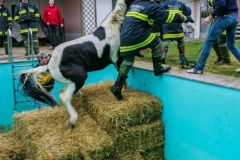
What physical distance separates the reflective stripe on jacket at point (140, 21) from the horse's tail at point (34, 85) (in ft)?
3.66

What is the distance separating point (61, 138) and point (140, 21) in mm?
1712

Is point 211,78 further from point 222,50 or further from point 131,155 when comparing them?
point 222,50

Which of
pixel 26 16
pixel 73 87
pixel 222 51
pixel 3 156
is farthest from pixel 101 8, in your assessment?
pixel 3 156

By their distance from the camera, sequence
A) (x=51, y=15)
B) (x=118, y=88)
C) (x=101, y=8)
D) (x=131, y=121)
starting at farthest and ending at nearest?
1. (x=101, y=8)
2. (x=51, y=15)
3. (x=118, y=88)
4. (x=131, y=121)

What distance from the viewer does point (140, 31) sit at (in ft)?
12.8

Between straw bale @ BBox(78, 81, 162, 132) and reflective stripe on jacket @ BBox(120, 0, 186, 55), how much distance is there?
0.64 meters

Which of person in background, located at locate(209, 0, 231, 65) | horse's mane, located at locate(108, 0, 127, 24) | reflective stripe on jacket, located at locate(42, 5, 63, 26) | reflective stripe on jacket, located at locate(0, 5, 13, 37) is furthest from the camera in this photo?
reflective stripe on jacket, located at locate(42, 5, 63, 26)

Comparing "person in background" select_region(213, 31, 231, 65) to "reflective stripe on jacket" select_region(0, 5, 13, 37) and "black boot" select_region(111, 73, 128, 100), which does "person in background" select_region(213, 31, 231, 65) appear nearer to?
"black boot" select_region(111, 73, 128, 100)

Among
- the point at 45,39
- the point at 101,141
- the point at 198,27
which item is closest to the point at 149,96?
the point at 101,141

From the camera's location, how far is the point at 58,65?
386 cm

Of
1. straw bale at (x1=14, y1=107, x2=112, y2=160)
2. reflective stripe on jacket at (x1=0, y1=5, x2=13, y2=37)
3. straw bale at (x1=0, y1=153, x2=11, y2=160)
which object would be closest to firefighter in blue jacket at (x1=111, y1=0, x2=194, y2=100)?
straw bale at (x1=14, y1=107, x2=112, y2=160)

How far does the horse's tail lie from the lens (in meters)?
4.04

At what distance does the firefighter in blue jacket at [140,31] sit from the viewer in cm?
383

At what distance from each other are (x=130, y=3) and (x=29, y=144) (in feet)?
7.29
